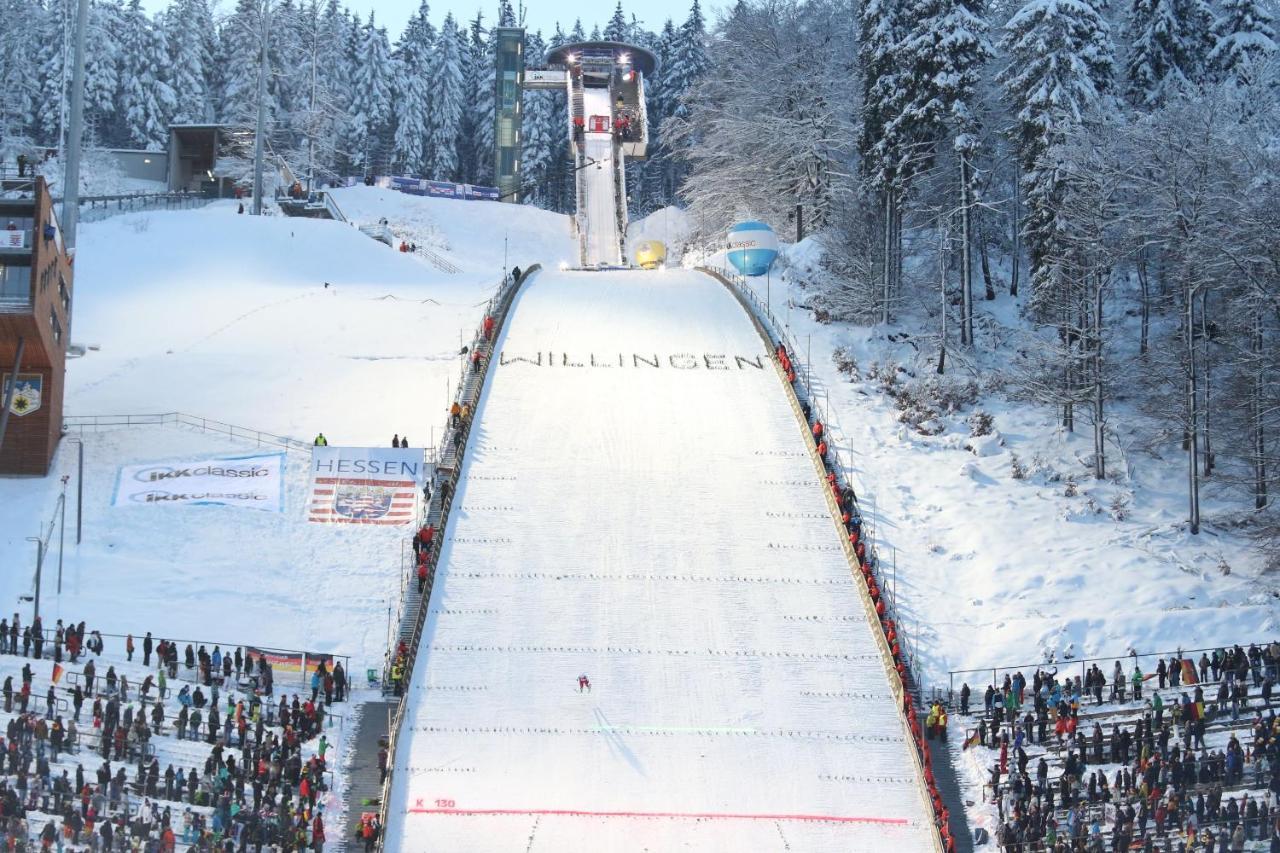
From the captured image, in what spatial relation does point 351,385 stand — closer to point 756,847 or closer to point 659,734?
point 659,734

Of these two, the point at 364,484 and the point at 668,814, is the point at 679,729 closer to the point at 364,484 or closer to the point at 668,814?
the point at 668,814

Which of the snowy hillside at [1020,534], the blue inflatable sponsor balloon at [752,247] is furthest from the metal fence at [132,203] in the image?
the snowy hillside at [1020,534]

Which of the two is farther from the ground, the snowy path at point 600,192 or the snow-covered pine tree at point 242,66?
the snow-covered pine tree at point 242,66

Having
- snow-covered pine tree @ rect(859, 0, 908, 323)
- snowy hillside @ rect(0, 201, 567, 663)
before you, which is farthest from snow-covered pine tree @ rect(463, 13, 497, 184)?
snow-covered pine tree @ rect(859, 0, 908, 323)

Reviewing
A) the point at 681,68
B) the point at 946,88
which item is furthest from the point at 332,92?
the point at 946,88

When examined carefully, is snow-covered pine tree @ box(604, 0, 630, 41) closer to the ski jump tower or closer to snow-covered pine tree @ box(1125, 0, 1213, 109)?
the ski jump tower

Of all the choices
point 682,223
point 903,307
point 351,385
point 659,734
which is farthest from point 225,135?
point 659,734

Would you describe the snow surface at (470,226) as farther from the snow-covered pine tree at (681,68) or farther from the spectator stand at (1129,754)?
the spectator stand at (1129,754)
